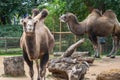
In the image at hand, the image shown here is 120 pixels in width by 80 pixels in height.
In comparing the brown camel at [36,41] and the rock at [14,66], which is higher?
the brown camel at [36,41]

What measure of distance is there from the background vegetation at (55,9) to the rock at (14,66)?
28.7ft

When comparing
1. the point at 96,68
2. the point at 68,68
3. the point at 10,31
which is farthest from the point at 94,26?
the point at 10,31

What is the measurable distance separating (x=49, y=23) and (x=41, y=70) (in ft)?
37.5

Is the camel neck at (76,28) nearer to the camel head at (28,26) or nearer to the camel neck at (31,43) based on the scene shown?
the camel neck at (31,43)

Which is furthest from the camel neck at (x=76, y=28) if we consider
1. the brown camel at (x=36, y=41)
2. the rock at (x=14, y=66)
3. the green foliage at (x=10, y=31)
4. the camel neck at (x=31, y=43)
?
the green foliage at (x=10, y=31)

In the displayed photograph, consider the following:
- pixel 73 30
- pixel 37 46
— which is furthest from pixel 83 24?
pixel 37 46

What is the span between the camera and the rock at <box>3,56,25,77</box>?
9602mm

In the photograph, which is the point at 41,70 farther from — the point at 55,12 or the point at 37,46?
the point at 55,12

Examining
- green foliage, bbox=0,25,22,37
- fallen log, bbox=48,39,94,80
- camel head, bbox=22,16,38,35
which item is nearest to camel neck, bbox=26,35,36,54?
camel head, bbox=22,16,38,35

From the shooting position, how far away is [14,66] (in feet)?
31.6

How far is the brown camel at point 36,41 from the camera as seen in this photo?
6.67 metres

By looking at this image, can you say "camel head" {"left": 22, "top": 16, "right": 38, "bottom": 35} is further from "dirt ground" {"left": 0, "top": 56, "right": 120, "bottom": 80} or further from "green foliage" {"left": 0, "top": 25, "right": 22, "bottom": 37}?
"green foliage" {"left": 0, "top": 25, "right": 22, "bottom": 37}

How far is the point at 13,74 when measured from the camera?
9.67 meters

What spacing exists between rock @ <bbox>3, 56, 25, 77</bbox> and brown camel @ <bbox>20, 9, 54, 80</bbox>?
1.84 meters
